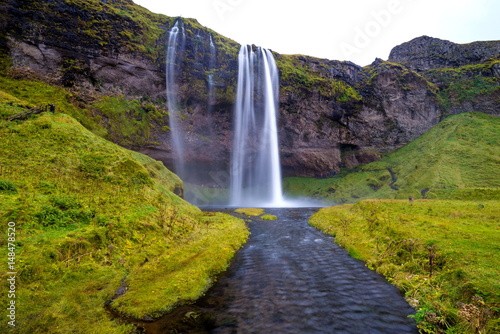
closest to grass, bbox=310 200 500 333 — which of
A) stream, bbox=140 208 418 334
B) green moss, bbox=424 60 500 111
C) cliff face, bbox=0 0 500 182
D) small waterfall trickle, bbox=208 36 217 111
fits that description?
stream, bbox=140 208 418 334

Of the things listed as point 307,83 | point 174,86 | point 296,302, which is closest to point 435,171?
point 307,83

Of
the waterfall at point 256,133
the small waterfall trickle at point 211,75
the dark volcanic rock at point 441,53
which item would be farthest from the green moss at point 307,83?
the dark volcanic rock at point 441,53

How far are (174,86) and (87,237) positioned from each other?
55.6 meters

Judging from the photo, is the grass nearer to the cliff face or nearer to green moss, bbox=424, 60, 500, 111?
the cliff face

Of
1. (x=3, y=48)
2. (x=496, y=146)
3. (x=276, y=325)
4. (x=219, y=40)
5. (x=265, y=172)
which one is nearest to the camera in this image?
(x=276, y=325)

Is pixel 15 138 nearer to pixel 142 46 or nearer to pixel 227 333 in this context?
pixel 227 333

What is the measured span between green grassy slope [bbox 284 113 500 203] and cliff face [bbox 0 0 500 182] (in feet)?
21.0

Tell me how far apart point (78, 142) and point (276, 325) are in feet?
76.0

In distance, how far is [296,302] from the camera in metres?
10.0

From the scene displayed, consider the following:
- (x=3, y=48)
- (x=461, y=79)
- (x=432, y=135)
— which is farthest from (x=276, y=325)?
(x=461, y=79)

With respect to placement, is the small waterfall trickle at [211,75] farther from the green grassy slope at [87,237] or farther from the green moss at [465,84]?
the green moss at [465,84]

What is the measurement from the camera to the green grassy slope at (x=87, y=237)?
27.6ft

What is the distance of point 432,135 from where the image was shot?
7175 cm

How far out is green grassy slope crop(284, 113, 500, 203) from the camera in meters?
43.1
